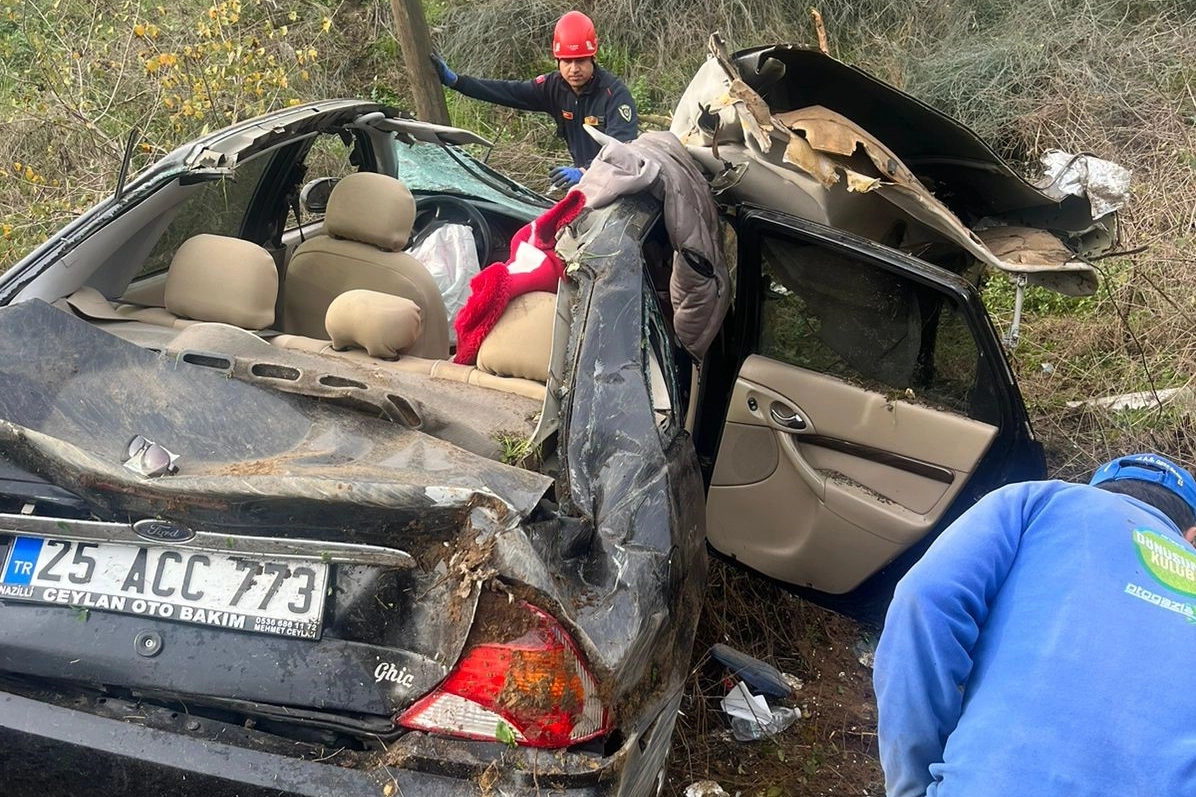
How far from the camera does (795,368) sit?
2746 millimetres

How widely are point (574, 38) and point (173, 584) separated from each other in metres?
4.53

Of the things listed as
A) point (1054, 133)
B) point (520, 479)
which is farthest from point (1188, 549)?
point (1054, 133)

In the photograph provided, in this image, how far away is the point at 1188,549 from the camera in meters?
1.48

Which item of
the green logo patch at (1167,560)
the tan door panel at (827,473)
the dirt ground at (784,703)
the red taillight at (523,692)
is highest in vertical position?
the green logo patch at (1167,560)

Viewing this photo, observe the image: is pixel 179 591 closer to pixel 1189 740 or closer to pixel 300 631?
pixel 300 631

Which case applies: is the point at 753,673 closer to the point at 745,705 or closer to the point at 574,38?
the point at 745,705

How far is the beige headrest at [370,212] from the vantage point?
3.21 meters

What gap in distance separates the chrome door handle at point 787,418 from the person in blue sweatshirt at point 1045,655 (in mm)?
1193

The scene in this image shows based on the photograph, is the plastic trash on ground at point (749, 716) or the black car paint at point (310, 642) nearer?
the black car paint at point (310, 642)

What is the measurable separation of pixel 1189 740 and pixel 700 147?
2.06m

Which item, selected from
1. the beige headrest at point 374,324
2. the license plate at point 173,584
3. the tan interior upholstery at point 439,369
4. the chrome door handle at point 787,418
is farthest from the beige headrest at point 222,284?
the chrome door handle at point 787,418

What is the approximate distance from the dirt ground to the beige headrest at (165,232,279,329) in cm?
172

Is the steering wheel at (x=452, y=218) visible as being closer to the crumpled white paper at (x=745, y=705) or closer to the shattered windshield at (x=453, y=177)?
the shattered windshield at (x=453, y=177)

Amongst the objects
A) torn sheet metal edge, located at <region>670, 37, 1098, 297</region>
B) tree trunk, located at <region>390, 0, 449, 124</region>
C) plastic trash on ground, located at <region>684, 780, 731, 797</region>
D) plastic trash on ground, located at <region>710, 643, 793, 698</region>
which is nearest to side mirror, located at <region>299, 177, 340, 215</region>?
torn sheet metal edge, located at <region>670, 37, 1098, 297</region>
